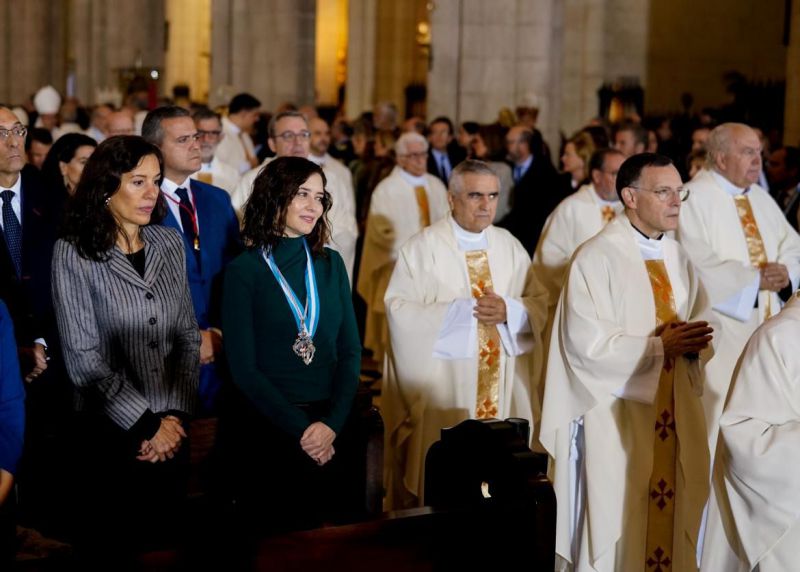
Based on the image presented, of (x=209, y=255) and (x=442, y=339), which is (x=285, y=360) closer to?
(x=209, y=255)

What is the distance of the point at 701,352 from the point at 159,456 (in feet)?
8.60

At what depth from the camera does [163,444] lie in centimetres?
419

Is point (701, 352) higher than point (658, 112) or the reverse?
the reverse

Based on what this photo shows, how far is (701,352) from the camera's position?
218 inches

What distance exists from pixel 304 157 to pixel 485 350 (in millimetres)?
1431

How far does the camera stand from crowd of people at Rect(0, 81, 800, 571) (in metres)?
4.16

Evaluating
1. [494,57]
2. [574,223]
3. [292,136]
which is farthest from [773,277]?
[494,57]

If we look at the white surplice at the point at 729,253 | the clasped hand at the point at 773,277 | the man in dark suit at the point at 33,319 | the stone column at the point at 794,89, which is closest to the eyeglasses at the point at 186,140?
the man in dark suit at the point at 33,319

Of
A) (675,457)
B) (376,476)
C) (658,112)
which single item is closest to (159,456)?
(376,476)

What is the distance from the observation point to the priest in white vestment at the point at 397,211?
980 cm

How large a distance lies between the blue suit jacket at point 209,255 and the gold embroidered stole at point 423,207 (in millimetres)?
4180

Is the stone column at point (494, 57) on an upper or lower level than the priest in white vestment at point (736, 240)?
upper

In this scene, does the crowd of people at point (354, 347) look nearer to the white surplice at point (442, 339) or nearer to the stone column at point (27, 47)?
the white surplice at point (442, 339)

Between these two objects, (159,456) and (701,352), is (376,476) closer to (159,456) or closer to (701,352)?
(159,456)
